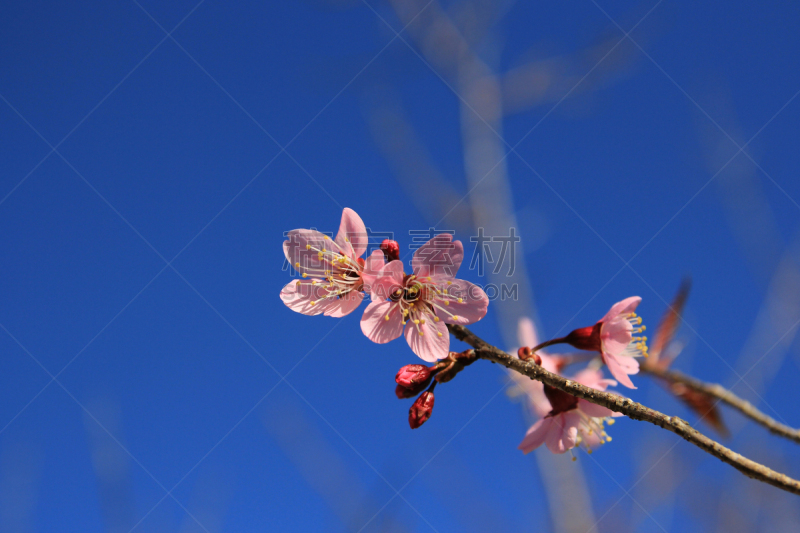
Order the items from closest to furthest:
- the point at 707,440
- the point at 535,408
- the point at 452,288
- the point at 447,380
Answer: the point at 707,440 → the point at 447,380 → the point at 452,288 → the point at 535,408

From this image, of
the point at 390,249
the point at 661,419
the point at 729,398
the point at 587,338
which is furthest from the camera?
the point at 587,338

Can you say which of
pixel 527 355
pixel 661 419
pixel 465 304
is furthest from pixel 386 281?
pixel 661 419

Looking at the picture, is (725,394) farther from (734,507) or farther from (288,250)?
(734,507)

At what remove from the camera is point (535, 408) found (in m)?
1.84

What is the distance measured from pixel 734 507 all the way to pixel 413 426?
4.22m

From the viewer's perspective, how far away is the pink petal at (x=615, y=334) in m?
1.63

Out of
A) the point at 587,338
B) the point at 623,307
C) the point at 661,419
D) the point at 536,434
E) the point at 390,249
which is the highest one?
the point at 623,307

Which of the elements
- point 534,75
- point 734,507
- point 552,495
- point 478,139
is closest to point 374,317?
point 552,495

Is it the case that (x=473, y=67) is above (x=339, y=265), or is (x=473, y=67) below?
above

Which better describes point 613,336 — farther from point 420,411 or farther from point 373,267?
point 373,267

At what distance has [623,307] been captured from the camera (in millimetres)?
1604

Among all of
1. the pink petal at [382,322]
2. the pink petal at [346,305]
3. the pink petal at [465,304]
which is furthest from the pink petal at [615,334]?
the pink petal at [346,305]

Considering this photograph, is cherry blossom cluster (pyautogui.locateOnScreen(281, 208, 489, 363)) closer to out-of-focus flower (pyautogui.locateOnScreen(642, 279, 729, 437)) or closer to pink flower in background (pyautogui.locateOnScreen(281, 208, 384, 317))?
pink flower in background (pyautogui.locateOnScreen(281, 208, 384, 317))

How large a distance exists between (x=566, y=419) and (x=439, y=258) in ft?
2.59
